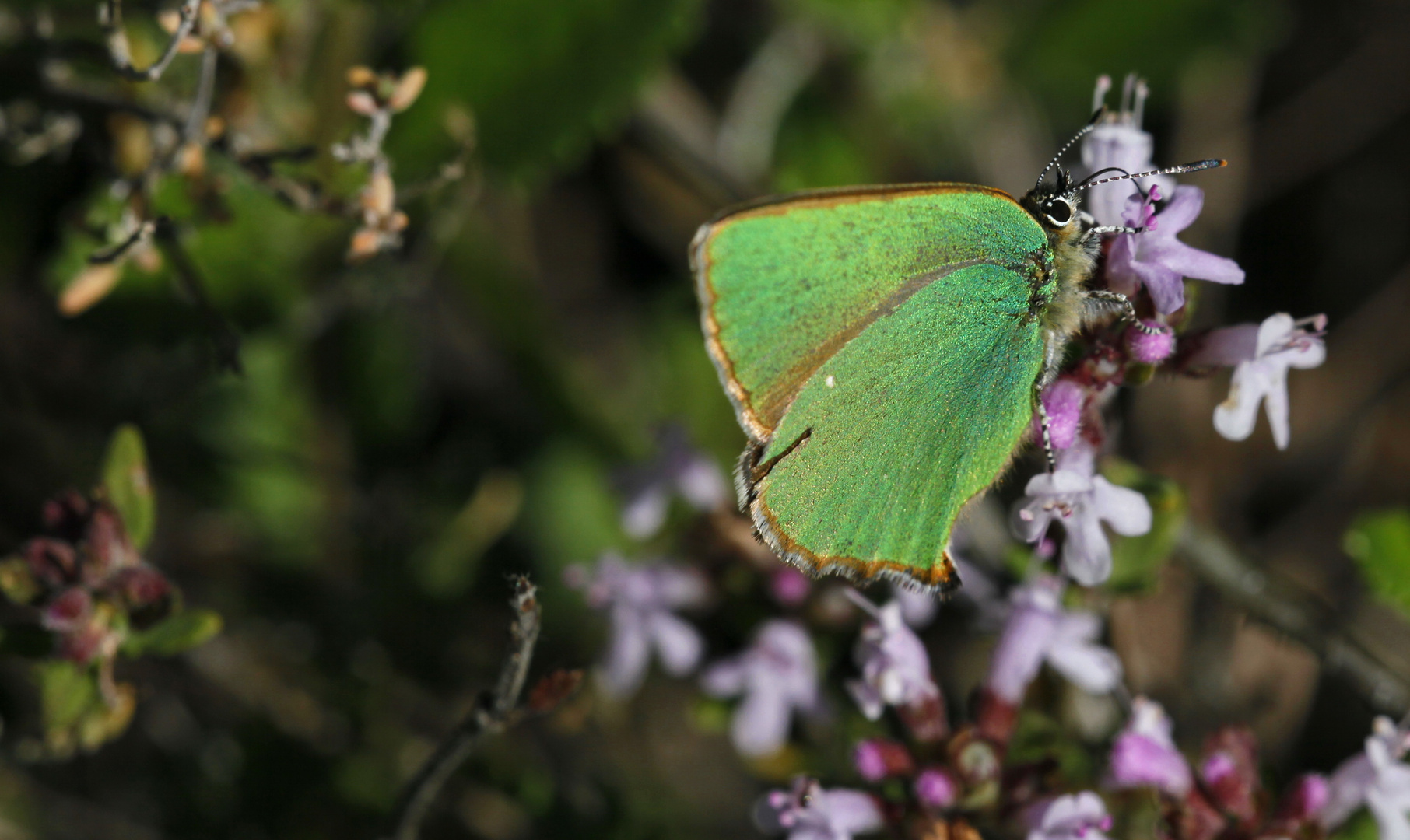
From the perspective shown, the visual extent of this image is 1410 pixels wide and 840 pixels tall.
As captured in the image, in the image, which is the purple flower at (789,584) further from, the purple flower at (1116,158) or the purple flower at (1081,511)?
the purple flower at (1116,158)

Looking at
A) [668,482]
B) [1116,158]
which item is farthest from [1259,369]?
[668,482]

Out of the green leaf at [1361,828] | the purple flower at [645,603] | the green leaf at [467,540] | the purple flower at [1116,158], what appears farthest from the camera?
the green leaf at [467,540]

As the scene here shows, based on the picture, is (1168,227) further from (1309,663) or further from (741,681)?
(1309,663)

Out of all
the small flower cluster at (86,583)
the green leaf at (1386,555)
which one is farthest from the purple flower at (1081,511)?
the small flower cluster at (86,583)

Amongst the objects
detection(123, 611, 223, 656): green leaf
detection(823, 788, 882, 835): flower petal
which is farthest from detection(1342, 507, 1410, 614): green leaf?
detection(123, 611, 223, 656): green leaf

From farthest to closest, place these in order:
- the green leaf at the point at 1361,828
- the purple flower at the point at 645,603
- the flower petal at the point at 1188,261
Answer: the purple flower at the point at 645,603, the green leaf at the point at 1361,828, the flower petal at the point at 1188,261

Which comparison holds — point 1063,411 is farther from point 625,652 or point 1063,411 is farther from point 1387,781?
point 625,652

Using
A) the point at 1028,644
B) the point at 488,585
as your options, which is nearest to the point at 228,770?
the point at 488,585
